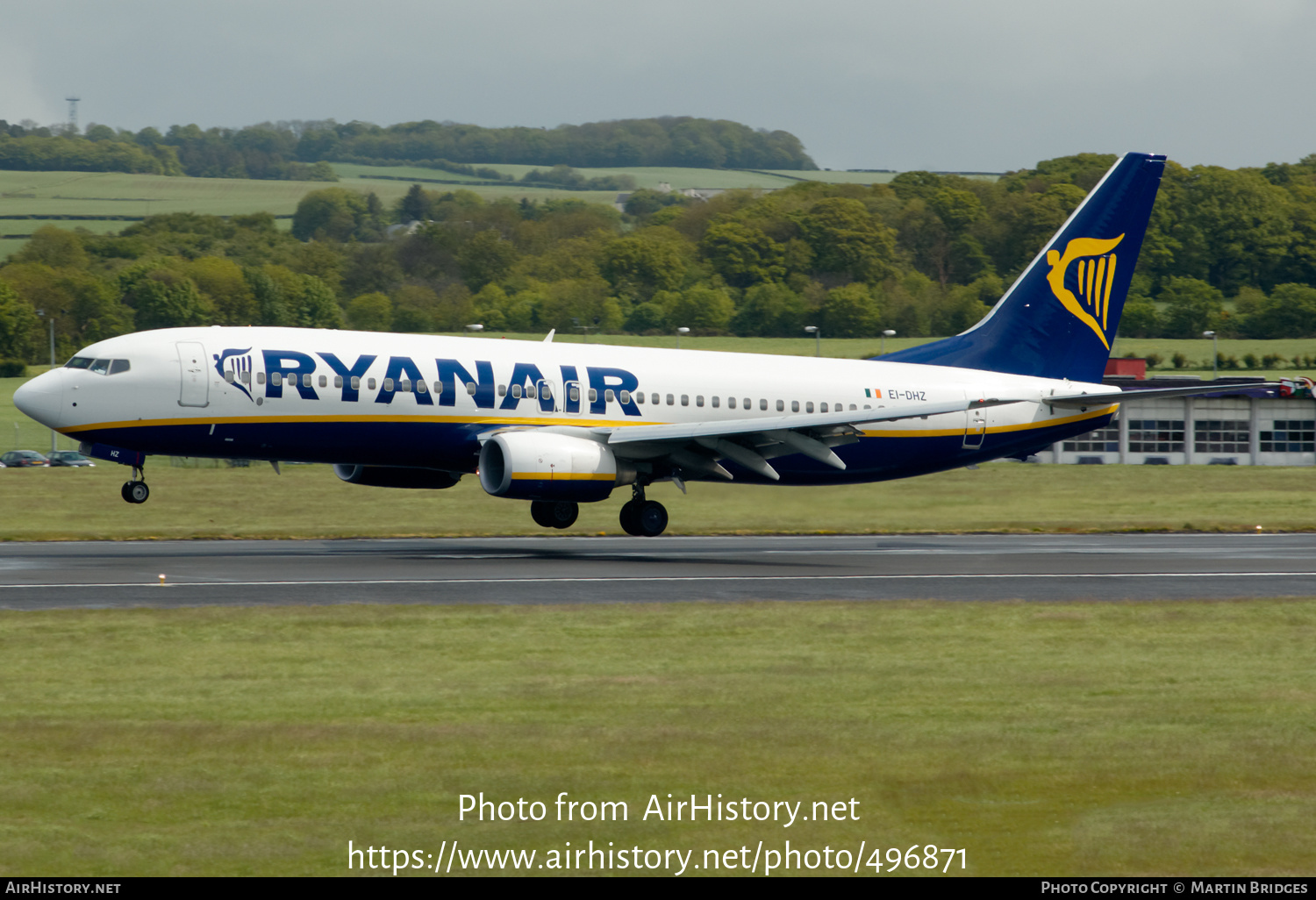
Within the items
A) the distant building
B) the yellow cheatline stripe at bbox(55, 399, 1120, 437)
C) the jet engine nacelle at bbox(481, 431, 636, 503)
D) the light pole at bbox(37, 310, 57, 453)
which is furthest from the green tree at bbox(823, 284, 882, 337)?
the jet engine nacelle at bbox(481, 431, 636, 503)

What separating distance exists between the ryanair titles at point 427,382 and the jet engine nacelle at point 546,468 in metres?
1.23

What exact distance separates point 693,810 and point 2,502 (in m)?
41.8

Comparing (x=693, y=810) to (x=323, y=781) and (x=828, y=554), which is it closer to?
(x=323, y=781)

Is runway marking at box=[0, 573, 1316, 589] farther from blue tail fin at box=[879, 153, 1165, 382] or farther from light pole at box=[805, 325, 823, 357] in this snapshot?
light pole at box=[805, 325, 823, 357]

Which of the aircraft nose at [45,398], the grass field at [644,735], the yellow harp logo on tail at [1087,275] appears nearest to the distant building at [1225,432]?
the yellow harp logo on tail at [1087,275]

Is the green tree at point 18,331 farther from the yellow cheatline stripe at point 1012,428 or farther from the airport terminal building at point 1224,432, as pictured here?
the yellow cheatline stripe at point 1012,428

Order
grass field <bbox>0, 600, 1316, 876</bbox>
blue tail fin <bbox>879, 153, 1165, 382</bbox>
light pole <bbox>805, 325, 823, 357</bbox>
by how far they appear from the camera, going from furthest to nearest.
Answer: light pole <bbox>805, 325, 823, 357</bbox>
blue tail fin <bbox>879, 153, 1165, 382</bbox>
grass field <bbox>0, 600, 1316, 876</bbox>

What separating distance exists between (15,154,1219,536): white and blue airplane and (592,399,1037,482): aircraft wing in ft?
0.19

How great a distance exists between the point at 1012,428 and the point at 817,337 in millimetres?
77814

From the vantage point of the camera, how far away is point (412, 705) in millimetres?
14078

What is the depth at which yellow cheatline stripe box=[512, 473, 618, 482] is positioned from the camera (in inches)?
1180

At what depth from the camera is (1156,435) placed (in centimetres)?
9069

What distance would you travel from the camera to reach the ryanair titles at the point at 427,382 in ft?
98.5

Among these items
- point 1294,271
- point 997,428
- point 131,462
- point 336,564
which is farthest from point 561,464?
point 1294,271
